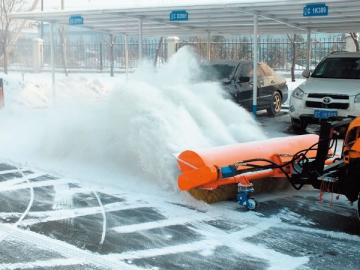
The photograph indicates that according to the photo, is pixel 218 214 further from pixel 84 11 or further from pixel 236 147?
pixel 84 11

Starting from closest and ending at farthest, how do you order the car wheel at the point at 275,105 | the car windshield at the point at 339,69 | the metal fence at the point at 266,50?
the car windshield at the point at 339,69 → the car wheel at the point at 275,105 → the metal fence at the point at 266,50

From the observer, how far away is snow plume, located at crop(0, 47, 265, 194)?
6.95m

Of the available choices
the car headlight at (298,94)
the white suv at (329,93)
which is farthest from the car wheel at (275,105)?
the car headlight at (298,94)

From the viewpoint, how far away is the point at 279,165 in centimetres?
583

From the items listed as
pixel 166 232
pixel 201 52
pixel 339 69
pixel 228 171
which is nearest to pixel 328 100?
pixel 339 69

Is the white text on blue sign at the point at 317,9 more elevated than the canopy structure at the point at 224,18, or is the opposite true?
the canopy structure at the point at 224,18

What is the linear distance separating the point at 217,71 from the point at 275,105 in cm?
256

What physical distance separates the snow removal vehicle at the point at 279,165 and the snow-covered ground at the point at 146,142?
0.39 metres

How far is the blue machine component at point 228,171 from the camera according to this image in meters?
5.61

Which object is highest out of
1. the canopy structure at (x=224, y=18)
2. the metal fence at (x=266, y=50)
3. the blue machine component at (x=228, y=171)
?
the canopy structure at (x=224, y=18)

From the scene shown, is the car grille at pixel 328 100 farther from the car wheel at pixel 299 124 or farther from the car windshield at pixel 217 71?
the car windshield at pixel 217 71

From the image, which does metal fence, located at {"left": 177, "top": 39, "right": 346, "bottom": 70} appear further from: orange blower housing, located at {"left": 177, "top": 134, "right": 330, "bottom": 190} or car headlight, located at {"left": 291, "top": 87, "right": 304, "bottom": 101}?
orange blower housing, located at {"left": 177, "top": 134, "right": 330, "bottom": 190}

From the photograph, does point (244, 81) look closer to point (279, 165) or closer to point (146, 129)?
point (146, 129)

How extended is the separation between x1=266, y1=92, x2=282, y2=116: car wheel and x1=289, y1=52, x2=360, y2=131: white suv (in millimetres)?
2740
